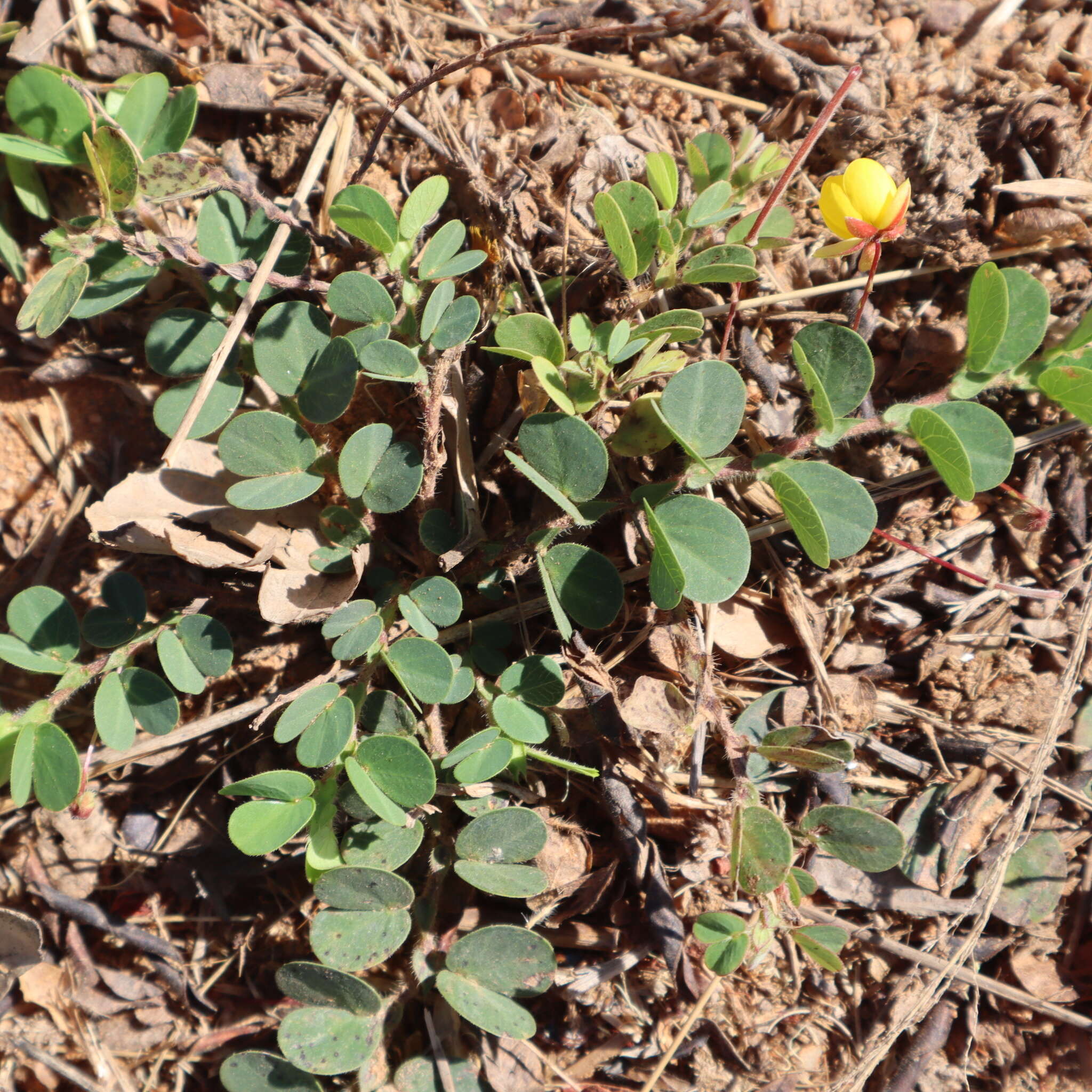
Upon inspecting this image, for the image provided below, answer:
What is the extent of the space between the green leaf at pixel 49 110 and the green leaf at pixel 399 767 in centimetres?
144

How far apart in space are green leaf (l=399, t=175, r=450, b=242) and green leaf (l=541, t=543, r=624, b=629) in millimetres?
777

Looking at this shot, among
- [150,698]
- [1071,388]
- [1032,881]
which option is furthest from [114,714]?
[1032,881]

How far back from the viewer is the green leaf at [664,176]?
1.87 m

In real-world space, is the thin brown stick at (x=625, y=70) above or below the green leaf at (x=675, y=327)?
above

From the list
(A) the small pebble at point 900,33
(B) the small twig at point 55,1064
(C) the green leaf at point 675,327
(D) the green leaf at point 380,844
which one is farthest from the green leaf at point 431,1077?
(A) the small pebble at point 900,33

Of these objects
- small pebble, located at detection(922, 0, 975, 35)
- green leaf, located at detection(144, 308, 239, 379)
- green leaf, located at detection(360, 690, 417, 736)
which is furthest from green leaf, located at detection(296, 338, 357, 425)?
small pebble, located at detection(922, 0, 975, 35)

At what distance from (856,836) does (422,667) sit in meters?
1.01

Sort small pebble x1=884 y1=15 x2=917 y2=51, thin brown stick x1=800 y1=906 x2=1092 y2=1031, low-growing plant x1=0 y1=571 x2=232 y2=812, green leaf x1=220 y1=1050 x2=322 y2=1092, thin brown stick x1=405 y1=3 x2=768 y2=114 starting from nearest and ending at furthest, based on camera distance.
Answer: low-growing plant x1=0 y1=571 x2=232 y2=812
green leaf x1=220 y1=1050 x2=322 y2=1092
thin brown stick x1=800 y1=906 x2=1092 y2=1031
thin brown stick x1=405 y1=3 x2=768 y2=114
small pebble x1=884 y1=15 x2=917 y2=51

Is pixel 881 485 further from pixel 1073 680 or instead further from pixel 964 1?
pixel 964 1

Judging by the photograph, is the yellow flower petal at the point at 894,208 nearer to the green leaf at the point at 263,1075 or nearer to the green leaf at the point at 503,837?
the green leaf at the point at 503,837

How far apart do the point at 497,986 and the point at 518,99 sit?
2.19 meters

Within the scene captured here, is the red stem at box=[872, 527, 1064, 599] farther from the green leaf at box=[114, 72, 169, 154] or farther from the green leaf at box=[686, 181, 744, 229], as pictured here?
the green leaf at box=[114, 72, 169, 154]

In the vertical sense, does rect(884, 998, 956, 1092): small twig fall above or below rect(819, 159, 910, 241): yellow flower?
below

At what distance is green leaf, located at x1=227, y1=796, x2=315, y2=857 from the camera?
1.65 meters
